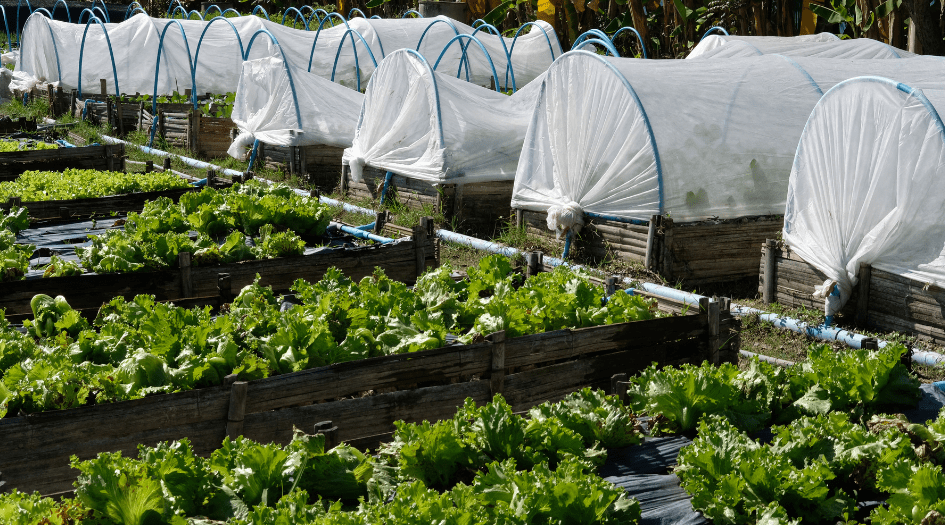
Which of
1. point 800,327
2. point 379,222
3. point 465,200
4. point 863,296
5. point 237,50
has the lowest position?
point 800,327

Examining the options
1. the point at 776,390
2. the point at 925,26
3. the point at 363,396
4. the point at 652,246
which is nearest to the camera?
the point at 776,390

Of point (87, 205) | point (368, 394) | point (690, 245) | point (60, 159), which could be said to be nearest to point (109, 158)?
point (60, 159)

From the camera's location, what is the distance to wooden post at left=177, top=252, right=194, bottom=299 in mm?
6684

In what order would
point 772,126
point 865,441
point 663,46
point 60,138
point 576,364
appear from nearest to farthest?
point 865,441 → point 576,364 → point 772,126 → point 60,138 → point 663,46

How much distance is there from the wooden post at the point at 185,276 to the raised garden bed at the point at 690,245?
14.4 ft

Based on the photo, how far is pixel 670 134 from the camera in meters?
8.98

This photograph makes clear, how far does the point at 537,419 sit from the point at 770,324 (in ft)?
14.6

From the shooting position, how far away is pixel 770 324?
7574 millimetres

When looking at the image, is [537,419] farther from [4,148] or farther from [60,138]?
[60,138]

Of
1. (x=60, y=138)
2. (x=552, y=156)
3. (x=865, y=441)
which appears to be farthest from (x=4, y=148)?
(x=865, y=441)

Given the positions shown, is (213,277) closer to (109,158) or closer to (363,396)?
(363,396)

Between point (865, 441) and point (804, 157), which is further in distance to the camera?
point (804, 157)

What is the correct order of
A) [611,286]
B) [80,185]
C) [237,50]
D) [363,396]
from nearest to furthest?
[363,396] → [611,286] → [80,185] → [237,50]

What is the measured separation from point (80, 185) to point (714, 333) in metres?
7.12
